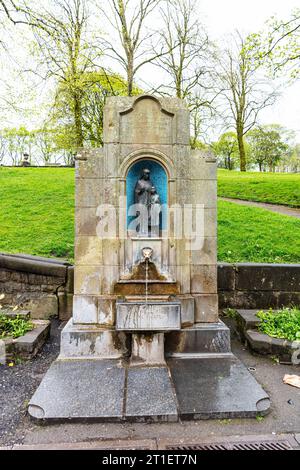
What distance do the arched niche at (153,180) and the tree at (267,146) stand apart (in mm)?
39767

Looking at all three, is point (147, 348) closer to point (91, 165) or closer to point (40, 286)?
point (91, 165)

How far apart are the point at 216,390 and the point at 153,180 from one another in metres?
3.29

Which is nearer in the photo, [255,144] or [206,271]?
[206,271]

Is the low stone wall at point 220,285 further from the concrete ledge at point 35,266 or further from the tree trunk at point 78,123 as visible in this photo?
the tree trunk at point 78,123

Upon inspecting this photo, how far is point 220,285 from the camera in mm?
6504

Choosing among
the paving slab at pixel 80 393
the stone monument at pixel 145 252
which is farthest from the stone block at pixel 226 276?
the paving slab at pixel 80 393

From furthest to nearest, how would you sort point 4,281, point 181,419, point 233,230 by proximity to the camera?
point 233,230 → point 4,281 → point 181,419

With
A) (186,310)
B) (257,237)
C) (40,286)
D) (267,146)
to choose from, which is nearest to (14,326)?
(40,286)

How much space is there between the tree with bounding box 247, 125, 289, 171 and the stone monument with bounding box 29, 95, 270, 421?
39854mm

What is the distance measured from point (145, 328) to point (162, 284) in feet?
2.48

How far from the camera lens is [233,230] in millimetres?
8953

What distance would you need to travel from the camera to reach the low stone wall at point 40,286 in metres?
6.50

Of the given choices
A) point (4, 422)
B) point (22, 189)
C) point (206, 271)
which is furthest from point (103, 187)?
point (22, 189)
